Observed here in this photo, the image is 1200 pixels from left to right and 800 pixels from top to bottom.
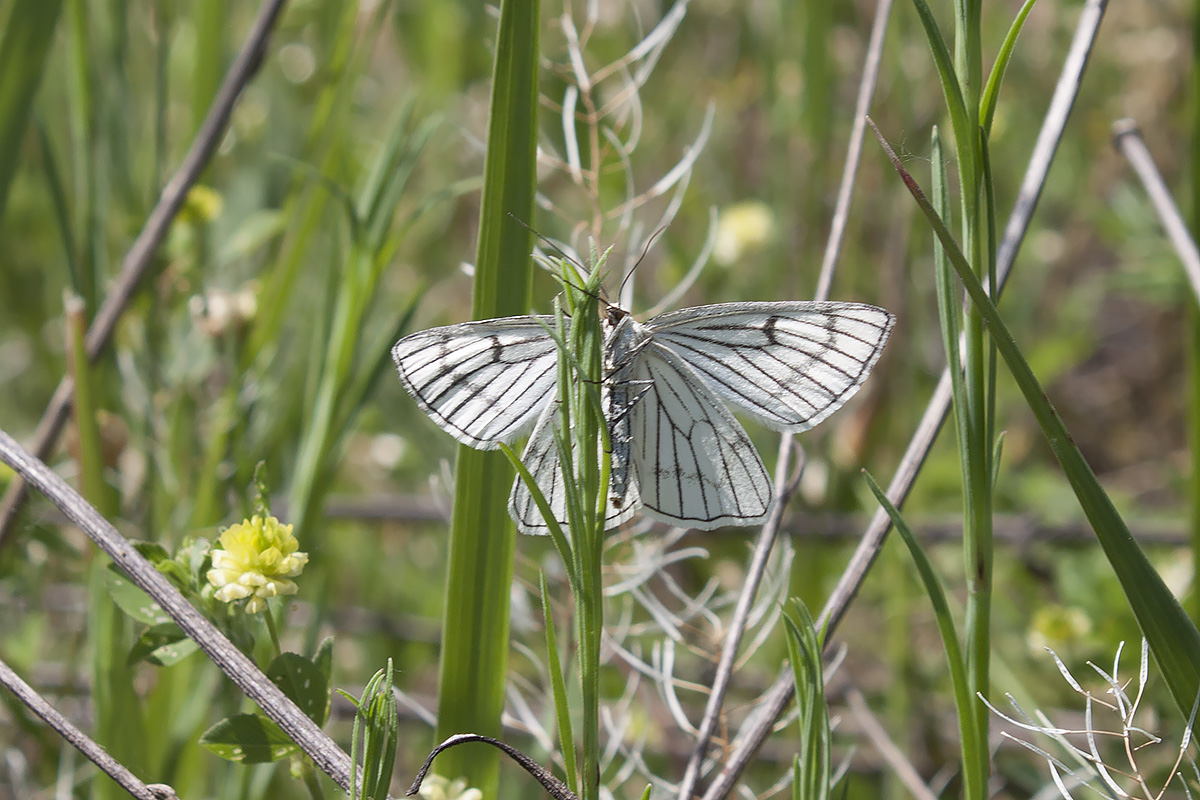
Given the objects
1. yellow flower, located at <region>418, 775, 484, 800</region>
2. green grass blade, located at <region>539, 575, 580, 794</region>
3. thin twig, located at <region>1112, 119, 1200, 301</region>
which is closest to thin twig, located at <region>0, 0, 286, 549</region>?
yellow flower, located at <region>418, 775, 484, 800</region>

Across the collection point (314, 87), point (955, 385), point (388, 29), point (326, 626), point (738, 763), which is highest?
point (388, 29)

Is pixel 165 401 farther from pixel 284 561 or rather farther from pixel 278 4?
pixel 284 561

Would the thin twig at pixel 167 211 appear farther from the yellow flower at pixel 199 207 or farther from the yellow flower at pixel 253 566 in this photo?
the yellow flower at pixel 253 566

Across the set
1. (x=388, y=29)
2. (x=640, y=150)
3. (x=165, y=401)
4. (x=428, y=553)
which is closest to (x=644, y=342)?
(x=165, y=401)

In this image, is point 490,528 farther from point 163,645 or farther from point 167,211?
point 167,211

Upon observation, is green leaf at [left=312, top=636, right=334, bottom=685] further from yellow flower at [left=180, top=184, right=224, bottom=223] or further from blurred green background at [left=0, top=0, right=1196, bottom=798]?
yellow flower at [left=180, top=184, right=224, bottom=223]

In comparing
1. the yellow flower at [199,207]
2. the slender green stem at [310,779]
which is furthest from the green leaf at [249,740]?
the yellow flower at [199,207]
